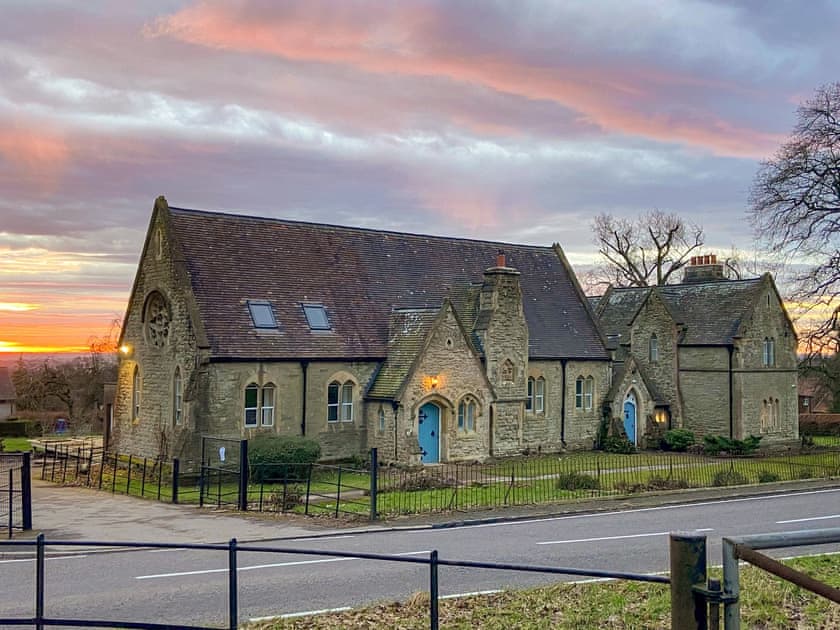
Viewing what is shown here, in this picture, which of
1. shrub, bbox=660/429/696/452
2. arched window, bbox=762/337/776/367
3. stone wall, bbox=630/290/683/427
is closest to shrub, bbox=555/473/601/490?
shrub, bbox=660/429/696/452

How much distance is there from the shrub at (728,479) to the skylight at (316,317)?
15.6 m

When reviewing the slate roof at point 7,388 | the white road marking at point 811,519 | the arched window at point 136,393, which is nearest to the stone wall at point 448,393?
the arched window at point 136,393

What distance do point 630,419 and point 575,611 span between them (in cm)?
3284

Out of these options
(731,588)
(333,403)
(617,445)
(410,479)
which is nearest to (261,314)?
(333,403)

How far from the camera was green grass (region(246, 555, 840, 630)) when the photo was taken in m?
9.79

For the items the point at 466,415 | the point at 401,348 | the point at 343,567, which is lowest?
the point at 343,567

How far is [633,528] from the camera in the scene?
18.0 m

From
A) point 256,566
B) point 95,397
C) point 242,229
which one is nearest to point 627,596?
point 256,566

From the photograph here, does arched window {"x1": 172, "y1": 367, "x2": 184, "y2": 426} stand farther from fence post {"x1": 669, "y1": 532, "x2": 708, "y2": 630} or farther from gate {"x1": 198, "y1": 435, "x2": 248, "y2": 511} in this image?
fence post {"x1": 669, "y1": 532, "x2": 708, "y2": 630}

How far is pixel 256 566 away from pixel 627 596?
6.12 meters

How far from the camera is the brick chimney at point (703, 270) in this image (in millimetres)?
48312

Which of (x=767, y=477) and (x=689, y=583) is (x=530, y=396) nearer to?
(x=767, y=477)

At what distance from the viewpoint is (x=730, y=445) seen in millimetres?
39062

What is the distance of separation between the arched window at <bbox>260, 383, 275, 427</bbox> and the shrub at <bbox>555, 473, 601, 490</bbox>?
11.3m
